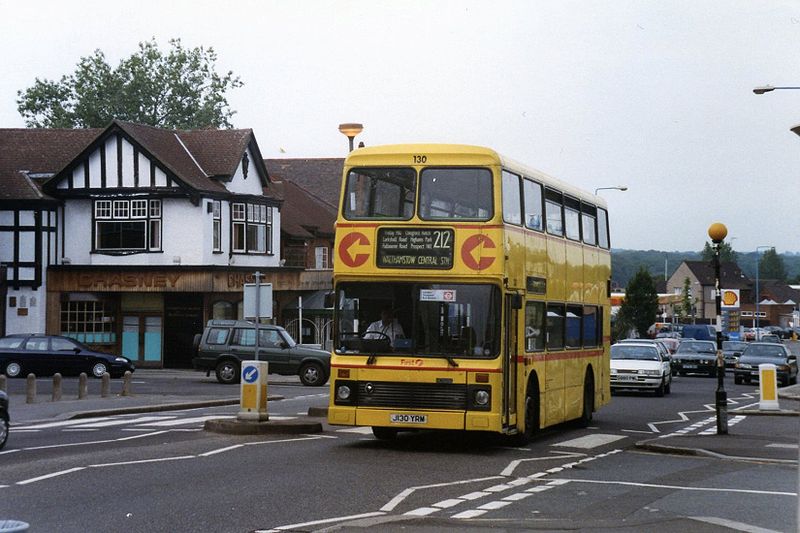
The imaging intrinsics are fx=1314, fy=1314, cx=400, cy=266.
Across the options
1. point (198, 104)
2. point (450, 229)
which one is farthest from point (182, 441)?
point (198, 104)

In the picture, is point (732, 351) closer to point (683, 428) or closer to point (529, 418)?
point (683, 428)

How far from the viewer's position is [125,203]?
181 feet

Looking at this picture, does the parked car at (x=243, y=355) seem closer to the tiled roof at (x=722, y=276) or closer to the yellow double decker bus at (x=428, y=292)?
the yellow double decker bus at (x=428, y=292)

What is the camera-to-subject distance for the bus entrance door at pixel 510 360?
18422 millimetres

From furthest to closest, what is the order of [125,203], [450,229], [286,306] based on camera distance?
[286,306] < [125,203] < [450,229]

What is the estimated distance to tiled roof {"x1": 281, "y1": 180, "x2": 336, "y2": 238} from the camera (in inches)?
2571

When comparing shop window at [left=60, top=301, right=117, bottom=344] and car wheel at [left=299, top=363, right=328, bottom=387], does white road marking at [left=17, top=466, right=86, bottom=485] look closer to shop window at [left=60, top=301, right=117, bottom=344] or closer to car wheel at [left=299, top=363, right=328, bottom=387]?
car wheel at [left=299, top=363, right=328, bottom=387]

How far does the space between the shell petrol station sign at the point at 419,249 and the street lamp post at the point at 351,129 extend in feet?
33.4

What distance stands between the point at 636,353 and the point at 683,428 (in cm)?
1383

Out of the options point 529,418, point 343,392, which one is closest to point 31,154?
point 529,418

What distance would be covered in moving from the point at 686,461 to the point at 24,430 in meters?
11.9

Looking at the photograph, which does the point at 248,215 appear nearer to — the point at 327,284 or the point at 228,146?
the point at 228,146

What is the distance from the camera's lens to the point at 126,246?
181 ft

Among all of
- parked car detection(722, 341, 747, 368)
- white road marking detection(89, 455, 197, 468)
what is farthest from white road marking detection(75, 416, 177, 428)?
parked car detection(722, 341, 747, 368)
